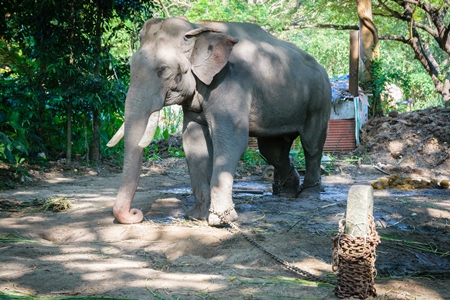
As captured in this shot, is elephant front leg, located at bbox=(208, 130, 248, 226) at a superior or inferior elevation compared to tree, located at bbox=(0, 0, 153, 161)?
inferior

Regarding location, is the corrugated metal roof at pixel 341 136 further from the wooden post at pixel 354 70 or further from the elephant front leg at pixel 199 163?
the elephant front leg at pixel 199 163

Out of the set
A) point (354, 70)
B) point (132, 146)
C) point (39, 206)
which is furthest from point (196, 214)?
point (354, 70)

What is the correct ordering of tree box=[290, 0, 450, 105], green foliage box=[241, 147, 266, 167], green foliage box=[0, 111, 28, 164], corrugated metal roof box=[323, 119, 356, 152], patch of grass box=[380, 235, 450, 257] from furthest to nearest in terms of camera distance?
tree box=[290, 0, 450, 105], corrugated metal roof box=[323, 119, 356, 152], green foliage box=[241, 147, 266, 167], green foliage box=[0, 111, 28, 164], patch of grass box=[380, 235, 450, 257]

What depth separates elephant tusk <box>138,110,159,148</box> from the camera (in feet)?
20.5

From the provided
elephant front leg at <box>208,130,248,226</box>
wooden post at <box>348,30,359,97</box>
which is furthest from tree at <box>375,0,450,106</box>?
elephant front leg at <box>208,130,248,226</box>

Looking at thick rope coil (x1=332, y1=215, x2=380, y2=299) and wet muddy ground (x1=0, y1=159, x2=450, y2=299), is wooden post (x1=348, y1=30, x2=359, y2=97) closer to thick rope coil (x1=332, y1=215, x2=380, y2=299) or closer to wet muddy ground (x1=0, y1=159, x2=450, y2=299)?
wet muddy ground (x1=0, y1=159, x2=450, y2=299)

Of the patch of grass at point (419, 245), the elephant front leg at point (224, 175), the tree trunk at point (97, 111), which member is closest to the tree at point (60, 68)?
the tree trunk at point (97, 111)

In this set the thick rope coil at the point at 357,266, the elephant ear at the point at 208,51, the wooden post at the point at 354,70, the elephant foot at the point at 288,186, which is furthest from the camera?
the wooden post at the point at 354,70

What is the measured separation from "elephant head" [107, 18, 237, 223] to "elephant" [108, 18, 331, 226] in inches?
0.4

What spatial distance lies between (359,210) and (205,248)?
2203mm

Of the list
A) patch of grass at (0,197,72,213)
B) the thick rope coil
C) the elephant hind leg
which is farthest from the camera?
the elephant hind leg

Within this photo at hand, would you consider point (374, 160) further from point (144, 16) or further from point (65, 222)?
point (65, 222)

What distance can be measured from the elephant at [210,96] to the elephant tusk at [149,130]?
10mm

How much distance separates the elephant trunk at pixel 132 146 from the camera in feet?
20.5
